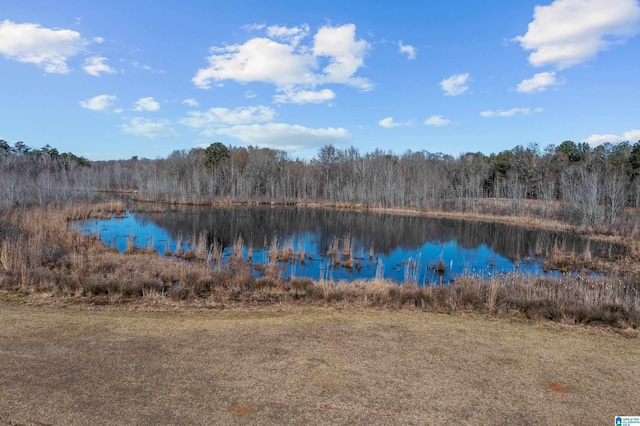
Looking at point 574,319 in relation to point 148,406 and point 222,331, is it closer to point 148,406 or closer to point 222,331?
point 222,331

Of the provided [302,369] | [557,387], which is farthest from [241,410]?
[557,387]

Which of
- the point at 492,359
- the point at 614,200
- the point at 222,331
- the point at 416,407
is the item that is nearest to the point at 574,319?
the point at 492,359

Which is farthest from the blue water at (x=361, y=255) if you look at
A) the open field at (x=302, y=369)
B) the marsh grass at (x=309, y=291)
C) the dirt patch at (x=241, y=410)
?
the dirt patch at (x=241, y=410)

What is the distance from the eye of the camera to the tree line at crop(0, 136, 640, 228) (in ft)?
158

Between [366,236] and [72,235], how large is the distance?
19.2m

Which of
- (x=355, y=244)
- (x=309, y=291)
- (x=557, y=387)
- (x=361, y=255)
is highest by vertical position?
(x=557, y=387)

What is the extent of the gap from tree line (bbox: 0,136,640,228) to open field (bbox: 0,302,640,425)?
37796 millimetres

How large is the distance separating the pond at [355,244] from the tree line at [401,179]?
1142cm

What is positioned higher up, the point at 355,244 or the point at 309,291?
the point at 309,291

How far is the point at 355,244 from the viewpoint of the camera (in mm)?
25688

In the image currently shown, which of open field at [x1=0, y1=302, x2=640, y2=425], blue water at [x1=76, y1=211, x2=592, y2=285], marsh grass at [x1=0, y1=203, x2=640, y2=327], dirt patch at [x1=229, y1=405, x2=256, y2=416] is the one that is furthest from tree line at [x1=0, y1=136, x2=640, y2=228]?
dirt patch at [x1=229, y1=405, x2=256, y2=416]

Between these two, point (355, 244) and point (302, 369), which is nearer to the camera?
point (302, 369)

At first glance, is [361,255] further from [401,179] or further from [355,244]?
[401,179]

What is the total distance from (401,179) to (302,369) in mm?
59761
